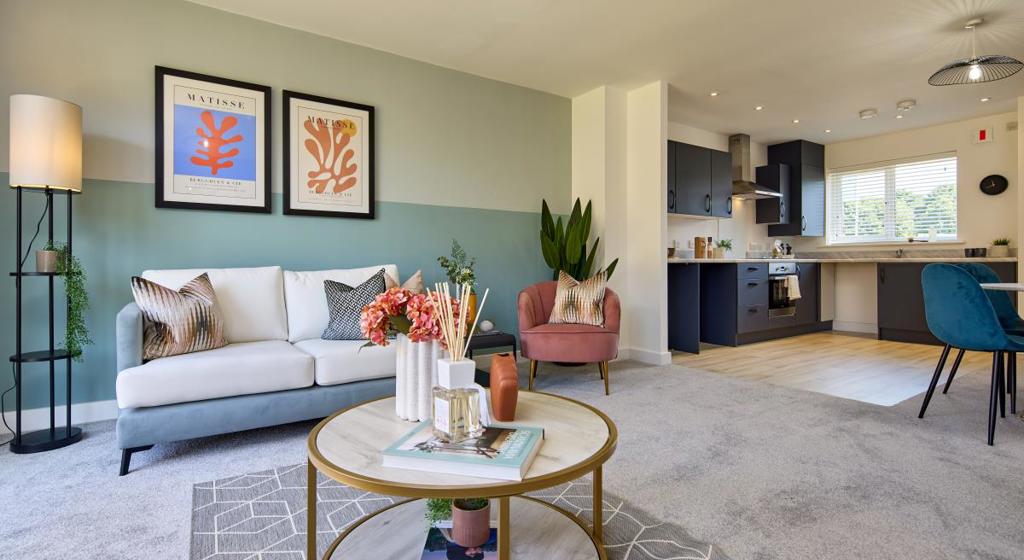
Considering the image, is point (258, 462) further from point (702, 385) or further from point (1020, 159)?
point (1020, 159)

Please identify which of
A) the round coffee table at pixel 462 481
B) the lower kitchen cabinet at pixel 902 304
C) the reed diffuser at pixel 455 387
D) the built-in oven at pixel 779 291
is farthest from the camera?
the built-in oven at pixel 779 291

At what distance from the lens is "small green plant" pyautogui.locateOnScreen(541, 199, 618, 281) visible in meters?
4.26

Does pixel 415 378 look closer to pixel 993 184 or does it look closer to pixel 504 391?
pixel 504 391

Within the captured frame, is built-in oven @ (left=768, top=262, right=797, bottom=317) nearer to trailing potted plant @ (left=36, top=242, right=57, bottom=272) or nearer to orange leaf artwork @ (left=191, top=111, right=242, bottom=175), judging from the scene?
orange leaf artwork @ (left=191, top=111, right=242, bottom=175)

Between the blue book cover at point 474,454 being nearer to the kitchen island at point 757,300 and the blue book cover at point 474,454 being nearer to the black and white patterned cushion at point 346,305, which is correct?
the black and white patterned cushion at point 346,305

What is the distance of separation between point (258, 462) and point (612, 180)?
3556 millimetres

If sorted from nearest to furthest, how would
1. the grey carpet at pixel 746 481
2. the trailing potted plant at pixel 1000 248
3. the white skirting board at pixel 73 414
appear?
the grey carpet at pixel 746 481 < the white skirting board at pixel 73 414 < the trailing potted plant at pixel 1000 248

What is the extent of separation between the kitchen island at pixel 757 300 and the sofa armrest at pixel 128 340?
162 inches

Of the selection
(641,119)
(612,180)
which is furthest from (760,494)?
(641,119)

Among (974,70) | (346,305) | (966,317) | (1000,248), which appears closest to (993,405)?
(966,317)

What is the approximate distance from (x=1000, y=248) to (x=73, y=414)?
778cm

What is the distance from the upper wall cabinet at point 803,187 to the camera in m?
6.50

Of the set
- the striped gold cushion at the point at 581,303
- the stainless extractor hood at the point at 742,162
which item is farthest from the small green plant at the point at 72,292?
the stainless extractor hood at the point at 742,162

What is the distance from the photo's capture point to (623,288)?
4.75 meters
